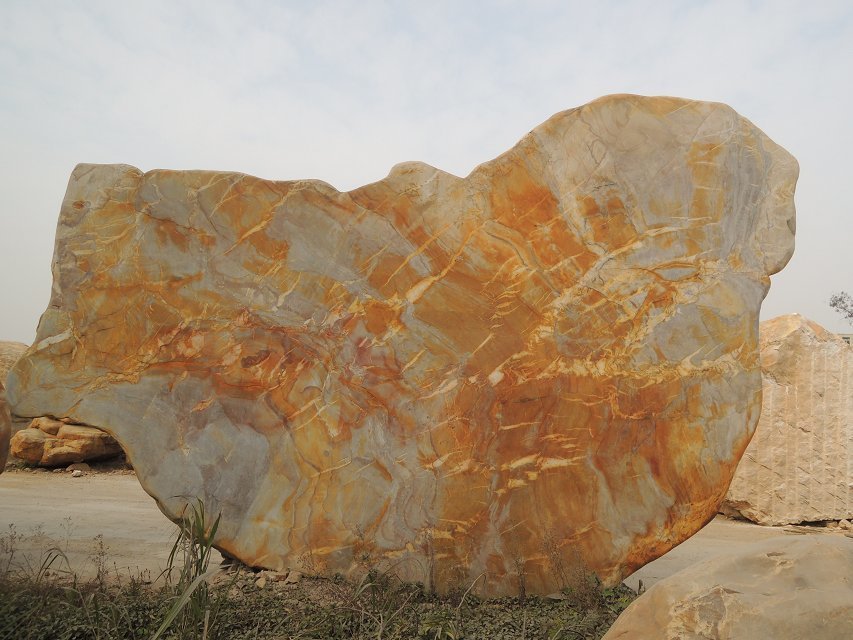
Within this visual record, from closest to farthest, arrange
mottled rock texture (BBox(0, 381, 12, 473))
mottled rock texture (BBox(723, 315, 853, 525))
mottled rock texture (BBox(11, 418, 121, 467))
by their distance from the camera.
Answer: mottled rock texture (BBox(0, 381, 12, 473)), mottled rock texture (BBox(723, 315, 853, 525)), mottled rock texture (BBox(11, 418, 121, 467))

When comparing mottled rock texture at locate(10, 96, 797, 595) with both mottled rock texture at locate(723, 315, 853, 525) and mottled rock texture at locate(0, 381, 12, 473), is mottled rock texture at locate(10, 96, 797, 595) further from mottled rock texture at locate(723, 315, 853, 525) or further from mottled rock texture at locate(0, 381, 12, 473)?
mottled rock texture at locate(723, 315, 853, 525)

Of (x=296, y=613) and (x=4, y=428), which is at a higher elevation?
(x=4, y=428)

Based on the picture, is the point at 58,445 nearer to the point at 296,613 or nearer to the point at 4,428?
the point at 4,428

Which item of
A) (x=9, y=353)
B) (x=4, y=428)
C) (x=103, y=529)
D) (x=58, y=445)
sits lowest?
(x=103, y=529)

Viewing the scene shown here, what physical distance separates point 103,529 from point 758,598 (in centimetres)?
480

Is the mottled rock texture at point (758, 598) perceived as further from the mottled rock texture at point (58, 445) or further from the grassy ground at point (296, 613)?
the mottled rock texture at point (58, 445)

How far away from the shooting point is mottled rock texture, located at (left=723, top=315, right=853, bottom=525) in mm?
6867

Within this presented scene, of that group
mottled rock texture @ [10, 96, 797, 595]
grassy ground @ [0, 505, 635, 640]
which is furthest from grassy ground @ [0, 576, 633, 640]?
mottled rock texture @ [10, 96, 797, 595]

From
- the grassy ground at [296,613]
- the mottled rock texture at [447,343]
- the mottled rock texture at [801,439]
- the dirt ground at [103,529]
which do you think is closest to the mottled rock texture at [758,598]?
the dirt ground at [103,529]

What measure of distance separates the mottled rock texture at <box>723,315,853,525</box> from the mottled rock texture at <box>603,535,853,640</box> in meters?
5.03

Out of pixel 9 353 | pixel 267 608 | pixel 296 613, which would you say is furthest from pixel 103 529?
pixel 9 353

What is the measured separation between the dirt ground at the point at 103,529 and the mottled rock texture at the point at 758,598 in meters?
0.67

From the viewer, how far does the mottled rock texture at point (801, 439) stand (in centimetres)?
687

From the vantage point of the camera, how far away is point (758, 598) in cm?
212
